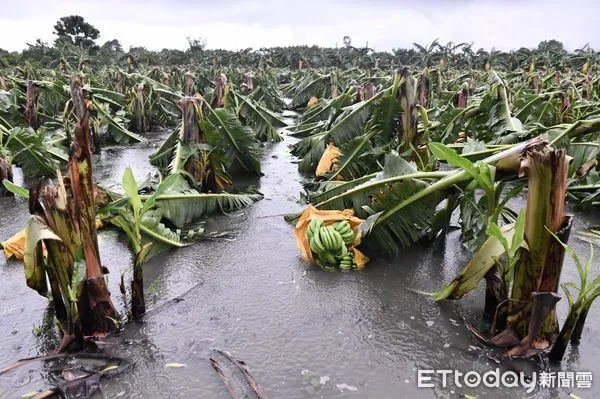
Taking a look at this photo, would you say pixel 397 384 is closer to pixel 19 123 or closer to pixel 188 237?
pixel 188 237

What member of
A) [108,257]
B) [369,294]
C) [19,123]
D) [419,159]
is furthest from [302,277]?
[19,123]

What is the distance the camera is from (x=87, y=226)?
8.98 feet

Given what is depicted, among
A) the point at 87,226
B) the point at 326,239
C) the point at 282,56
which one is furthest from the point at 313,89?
the point at 282,56

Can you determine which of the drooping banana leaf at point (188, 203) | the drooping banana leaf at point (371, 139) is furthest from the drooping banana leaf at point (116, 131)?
the drooping banana leaf at point (371, 139)

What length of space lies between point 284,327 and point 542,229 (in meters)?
1.72

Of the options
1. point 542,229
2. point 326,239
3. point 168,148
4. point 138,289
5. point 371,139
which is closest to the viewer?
point 542,229

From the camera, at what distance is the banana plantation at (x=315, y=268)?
2.60 meters

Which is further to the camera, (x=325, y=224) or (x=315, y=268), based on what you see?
(x=325, y=224)

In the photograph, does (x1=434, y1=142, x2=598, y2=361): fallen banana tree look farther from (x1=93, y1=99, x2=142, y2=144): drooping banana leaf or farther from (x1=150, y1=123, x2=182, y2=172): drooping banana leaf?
(x1=93, y1=99, x2=142, y2=144): drooping banana leaf

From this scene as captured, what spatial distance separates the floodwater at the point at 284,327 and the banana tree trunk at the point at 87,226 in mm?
204

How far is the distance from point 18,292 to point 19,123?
5.29 m

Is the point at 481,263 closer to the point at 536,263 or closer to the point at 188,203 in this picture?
the point at 536,263

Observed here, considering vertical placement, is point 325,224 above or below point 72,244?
below

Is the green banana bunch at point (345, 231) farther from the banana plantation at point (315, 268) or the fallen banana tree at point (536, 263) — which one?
the fallen banana tree at point (536, 263)
